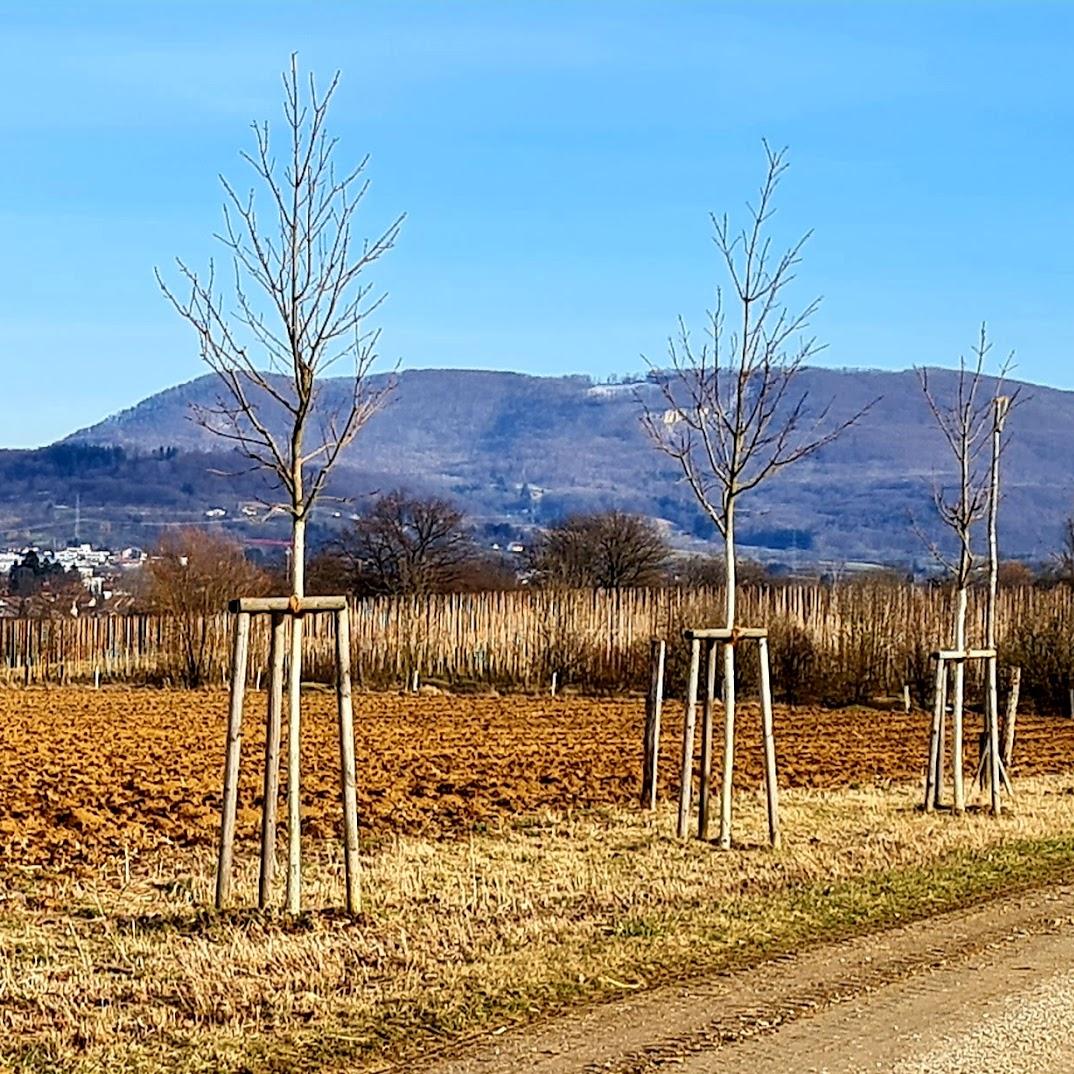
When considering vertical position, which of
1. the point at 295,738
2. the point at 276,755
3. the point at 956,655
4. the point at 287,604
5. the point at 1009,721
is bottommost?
the point at 1009,721

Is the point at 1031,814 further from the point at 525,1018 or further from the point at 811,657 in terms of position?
A: the point at 811,657

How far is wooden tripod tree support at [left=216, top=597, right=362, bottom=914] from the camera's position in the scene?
10.5 m

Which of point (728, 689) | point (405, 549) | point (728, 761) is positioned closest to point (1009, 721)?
point (728, 689)

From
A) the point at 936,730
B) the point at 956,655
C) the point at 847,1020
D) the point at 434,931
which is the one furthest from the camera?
the point at 936,730

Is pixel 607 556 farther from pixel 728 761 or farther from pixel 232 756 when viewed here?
pixel 232 756

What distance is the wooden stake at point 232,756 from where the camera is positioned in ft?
34.3

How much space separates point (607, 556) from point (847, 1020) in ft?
226

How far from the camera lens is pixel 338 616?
35.2ft

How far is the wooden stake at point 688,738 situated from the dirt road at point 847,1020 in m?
4.07

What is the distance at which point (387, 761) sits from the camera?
74.8 feet

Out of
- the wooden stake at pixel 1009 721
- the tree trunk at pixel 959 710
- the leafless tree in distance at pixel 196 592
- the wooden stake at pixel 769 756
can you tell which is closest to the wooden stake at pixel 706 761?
the wooden stake at pixel 769 756

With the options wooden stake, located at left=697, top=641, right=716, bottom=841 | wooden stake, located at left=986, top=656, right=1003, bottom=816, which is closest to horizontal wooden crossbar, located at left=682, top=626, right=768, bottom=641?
wooden stake, located at left=697, top=641, right=716, bottom=841

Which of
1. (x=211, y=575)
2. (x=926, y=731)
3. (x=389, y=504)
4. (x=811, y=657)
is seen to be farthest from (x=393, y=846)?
(x=389, y=504)

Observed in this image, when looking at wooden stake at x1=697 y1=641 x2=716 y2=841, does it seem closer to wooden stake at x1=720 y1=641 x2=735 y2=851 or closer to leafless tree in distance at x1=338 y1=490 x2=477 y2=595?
wooden stake at x1=720 y1=641 x2=735 y2=851
